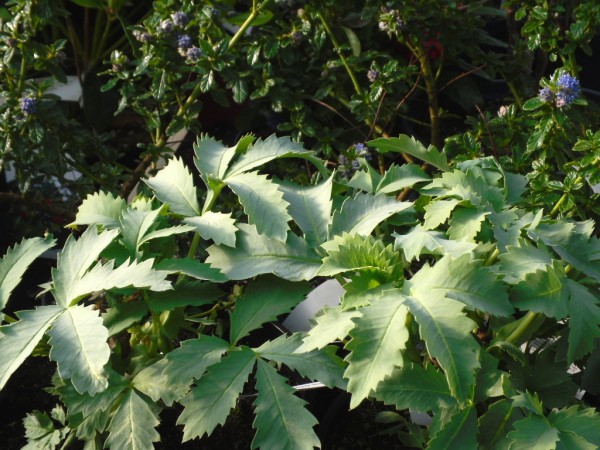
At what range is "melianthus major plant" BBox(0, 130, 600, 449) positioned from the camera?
76cm

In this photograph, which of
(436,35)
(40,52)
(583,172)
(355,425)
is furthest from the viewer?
(436,35)

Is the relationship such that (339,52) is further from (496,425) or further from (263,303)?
(496,425)

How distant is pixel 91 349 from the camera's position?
30.3 inches

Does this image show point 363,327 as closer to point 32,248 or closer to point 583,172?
point 32,248

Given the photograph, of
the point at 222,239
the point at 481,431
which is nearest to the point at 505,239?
the point at 481,431

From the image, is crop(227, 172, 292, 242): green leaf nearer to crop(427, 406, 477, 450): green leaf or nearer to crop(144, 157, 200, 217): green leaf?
crop(144, 157, 200, 217): green leaf

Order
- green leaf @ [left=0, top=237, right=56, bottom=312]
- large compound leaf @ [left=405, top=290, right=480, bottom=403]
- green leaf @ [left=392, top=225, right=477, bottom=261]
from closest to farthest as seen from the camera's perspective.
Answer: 1. large compound leaf @ [left=405, top=290, right=480, bottom=403]
2. green leaf @ [left=392, top=225, right=477, bottom=261]
3. green leaf @ [left=0, top=237, right=56, bottom=312]

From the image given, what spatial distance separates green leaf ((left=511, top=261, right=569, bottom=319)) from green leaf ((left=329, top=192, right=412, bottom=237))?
0.19 meters

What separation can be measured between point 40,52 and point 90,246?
881mm

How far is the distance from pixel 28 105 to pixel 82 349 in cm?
93

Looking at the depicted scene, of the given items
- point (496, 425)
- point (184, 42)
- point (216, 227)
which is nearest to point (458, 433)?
point (496, 425)

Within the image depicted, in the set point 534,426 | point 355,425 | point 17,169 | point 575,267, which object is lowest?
point 355,425

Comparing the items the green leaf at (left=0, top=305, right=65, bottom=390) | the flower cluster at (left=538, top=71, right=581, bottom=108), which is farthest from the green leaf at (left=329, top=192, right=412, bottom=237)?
the flower cluster at (left=538, top=71, right=581, bottom=108)

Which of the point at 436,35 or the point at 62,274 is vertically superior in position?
the point at 436,35
